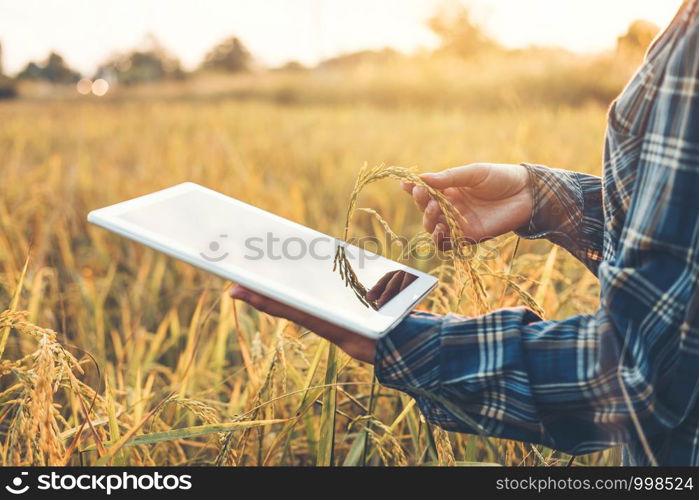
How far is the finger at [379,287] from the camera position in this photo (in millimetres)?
870

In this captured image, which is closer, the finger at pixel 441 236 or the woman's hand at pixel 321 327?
the woman's hand at pixel 321 327

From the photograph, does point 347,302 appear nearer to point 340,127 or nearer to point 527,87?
point 340,127

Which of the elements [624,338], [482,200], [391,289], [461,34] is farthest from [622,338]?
[461,34]

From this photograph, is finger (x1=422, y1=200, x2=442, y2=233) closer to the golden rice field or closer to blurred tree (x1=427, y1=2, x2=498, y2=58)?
the golden rice field

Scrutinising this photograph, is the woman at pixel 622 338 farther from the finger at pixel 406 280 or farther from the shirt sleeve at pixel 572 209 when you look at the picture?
the shirt sleeve at pixel 572 209

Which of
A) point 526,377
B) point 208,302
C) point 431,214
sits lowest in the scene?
point 208,302

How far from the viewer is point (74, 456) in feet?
3.74

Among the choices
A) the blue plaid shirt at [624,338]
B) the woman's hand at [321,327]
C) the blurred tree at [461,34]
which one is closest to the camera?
the blue plaid shirt at [624,338]

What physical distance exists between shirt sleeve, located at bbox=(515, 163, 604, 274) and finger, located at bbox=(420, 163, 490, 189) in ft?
0.32

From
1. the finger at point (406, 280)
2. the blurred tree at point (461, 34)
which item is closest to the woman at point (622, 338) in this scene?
the finger at point (406, 280)

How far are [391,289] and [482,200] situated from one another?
0.32m

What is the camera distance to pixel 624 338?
2.10ft

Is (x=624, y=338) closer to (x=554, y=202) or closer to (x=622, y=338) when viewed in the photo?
(x=622, y=338)
